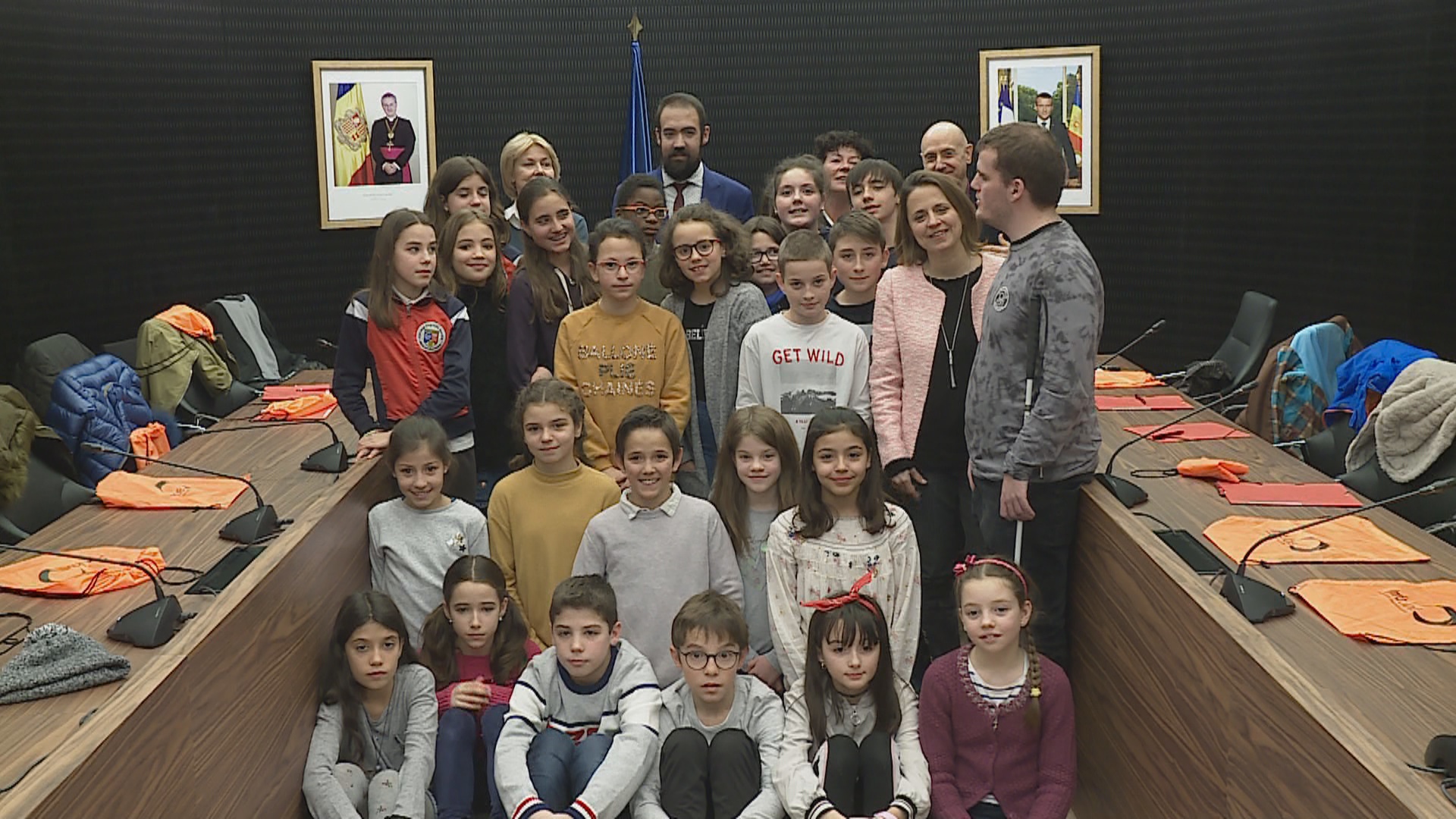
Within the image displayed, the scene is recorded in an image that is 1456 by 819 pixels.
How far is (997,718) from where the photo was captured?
3.46m

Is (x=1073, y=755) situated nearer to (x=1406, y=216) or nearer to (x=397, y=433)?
(x=397, y=433)

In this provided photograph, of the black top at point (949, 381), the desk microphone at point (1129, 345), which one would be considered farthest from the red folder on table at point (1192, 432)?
the black top at point (949, 381)

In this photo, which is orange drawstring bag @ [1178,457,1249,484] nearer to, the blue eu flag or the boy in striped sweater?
the boy in striped sweater

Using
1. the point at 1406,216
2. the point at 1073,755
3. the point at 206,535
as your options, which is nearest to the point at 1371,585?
the point at 1073,755

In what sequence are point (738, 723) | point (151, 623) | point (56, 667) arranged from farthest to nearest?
point (738, 723), point (151, 623), point (56, 667)

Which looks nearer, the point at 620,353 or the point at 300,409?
the point at 620,353

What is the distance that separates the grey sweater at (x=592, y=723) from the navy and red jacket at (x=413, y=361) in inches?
39.8

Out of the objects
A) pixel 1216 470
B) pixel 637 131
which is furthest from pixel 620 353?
pixel 637 131

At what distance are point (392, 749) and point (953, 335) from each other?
188cm

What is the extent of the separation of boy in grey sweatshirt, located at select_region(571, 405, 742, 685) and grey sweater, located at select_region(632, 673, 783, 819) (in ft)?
0.87

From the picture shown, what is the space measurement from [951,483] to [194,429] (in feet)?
12.8

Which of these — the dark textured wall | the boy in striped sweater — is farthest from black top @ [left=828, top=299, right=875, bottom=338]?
the dark textured wall

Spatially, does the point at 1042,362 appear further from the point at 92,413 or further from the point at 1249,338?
the point at 92,413

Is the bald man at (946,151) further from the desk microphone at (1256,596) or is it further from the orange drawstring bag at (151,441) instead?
the orange drawstring bag at (151,441)
